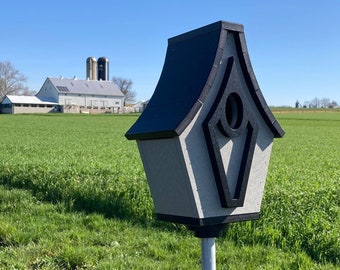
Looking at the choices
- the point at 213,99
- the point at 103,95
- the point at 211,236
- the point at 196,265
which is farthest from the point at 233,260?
the point at 103,95

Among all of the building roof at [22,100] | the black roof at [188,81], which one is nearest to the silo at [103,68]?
the building roof at [22,100]

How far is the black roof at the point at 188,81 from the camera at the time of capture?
7.84 ft

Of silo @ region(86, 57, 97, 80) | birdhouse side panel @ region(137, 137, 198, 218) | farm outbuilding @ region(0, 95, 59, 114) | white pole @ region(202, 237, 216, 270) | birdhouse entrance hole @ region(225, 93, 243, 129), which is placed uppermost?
silo @ region(86, 57, 97, 80)

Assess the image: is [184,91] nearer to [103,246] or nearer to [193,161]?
[193,161]

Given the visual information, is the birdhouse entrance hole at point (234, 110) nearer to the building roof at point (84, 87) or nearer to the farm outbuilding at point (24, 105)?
the farm outbuilding at point (24, 105)

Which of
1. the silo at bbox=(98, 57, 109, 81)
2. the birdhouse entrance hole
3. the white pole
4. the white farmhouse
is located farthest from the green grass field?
the silo at bbox=(98, 57, 109, 81)

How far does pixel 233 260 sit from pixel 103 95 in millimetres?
100566

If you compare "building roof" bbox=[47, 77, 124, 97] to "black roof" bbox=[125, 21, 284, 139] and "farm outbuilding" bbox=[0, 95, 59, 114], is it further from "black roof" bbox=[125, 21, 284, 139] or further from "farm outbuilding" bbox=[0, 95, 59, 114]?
"black roof" bbox=[125, 21, 284, 139]

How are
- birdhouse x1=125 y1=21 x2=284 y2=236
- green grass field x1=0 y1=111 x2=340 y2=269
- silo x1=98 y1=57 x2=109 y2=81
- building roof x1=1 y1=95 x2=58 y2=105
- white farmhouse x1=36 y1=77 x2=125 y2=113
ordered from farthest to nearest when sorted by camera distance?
silo x1=98 y1=57 x2=109 y2=81 → white farmhouse x1=36 y1=77 x2=125 y2=113 → building roof x1=1 y1=95 x2=58 y2=105 → green grass field x1=0 y1=111 x2=340 y2=269 → birdhouse x1=125 y1=21 x2=284 y2=236

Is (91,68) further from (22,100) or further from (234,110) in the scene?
(234,110)

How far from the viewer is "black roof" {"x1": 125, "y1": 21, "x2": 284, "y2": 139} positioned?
2389mm

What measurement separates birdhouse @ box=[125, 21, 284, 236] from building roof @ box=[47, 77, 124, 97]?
317 ft

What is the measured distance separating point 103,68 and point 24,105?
2957cm

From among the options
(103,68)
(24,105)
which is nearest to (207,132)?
(24,105)
